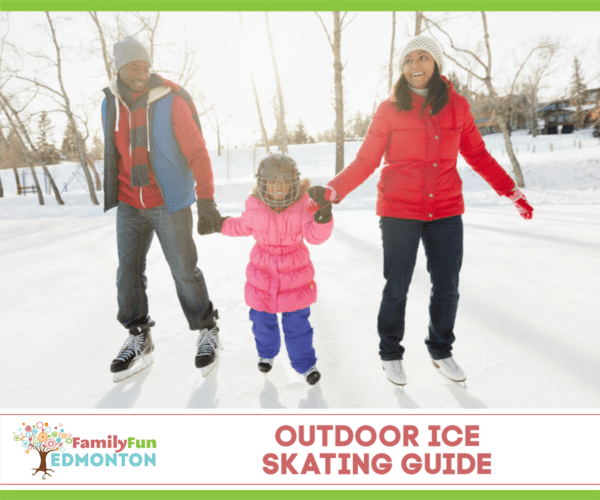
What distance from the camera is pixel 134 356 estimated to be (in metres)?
2.18

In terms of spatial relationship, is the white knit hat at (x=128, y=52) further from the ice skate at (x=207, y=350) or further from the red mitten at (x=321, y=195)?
the ice skate at (x=207, y=350)

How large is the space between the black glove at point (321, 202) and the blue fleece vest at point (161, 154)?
2.56 feet

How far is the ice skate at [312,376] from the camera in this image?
6.41 ft

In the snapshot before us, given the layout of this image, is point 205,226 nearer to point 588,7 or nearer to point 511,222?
point 588,7

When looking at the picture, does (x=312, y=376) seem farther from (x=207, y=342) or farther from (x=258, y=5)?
(x=258, y=5)

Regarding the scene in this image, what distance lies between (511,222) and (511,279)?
3200 millimetres

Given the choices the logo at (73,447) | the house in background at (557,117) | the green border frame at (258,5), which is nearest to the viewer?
the logo at (73,447)

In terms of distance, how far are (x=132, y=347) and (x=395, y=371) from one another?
4.85 ft

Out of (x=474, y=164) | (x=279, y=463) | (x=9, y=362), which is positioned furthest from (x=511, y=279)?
(x=9, y=362)

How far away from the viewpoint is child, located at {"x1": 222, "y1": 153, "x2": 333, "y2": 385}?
1865 millimetres

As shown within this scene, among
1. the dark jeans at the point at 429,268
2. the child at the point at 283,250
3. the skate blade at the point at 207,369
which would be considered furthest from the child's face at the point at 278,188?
the skate blade at the point at 207,369

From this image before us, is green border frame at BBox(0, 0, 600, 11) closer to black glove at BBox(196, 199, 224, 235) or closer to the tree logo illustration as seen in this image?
black glove at BBox(196, 199, 224, 235)

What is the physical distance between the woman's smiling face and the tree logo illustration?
2281mm

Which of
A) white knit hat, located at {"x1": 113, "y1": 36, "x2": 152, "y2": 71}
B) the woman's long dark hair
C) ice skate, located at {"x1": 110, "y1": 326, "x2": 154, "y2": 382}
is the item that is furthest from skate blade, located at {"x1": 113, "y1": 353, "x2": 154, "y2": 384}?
the woman's long dark hair
